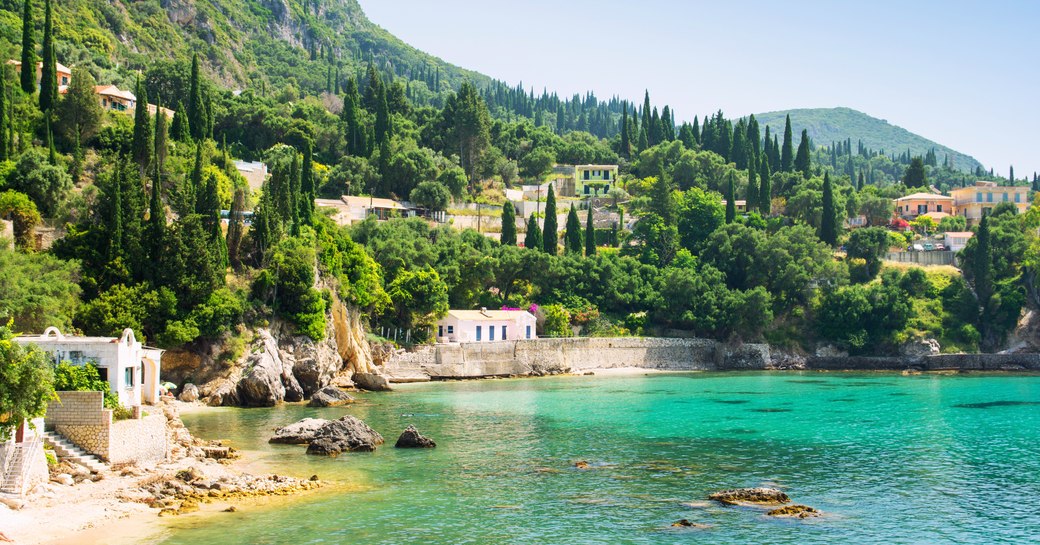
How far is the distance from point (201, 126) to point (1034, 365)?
64874 mm

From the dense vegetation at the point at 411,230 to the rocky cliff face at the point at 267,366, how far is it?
1.12 m

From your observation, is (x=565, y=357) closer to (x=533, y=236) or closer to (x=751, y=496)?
(x=533, y=236)

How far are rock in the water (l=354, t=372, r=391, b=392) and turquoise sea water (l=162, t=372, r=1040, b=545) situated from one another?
5.22ft

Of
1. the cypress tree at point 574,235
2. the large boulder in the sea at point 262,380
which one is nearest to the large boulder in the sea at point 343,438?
the large boulder in the sea at point 262,380

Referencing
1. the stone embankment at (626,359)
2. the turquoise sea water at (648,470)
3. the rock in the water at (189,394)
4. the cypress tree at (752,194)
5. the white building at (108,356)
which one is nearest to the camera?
the turquoise sea water at (648,470)

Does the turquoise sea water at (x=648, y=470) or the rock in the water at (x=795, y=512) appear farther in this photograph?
the rock in the water at (x=795, y=512)

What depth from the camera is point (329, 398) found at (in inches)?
1992

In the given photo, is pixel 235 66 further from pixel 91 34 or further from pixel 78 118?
pixel 78 118

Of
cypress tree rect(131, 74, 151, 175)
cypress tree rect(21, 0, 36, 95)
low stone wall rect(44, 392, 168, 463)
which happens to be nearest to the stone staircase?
low stone wall rect(44, 392, 168, 463)

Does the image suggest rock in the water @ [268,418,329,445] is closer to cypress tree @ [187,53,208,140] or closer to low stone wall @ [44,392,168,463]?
low stone wall @ [44,392,168,463]

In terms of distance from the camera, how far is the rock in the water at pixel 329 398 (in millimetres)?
50125

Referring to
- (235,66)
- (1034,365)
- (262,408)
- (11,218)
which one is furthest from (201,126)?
(235,66)

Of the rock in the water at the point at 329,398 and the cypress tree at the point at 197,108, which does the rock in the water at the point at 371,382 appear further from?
the cypress tree at the point at 197,108

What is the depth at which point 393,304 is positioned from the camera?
70.7 m
